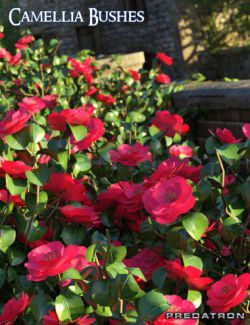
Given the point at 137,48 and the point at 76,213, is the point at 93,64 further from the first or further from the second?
the point at 137,48

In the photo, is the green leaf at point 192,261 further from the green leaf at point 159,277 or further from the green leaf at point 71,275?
the green leaf at point 71,275

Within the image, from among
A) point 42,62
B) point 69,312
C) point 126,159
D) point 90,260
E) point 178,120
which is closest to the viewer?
point 69,312

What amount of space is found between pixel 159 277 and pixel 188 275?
0.05m

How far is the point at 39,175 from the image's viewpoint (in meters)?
1.22

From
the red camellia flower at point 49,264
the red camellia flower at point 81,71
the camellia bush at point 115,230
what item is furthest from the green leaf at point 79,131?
the red camellia flower at point 81,71

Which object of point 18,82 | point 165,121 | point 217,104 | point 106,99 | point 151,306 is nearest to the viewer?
point 151,306

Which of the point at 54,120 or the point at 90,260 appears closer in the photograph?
the point at 90,260

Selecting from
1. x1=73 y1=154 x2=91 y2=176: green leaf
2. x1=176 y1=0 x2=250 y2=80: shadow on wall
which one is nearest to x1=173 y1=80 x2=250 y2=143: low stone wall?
x1=73 y1=154 x2=91 y2=176: green leaf

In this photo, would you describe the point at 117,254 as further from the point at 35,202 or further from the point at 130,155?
the point at 130,155

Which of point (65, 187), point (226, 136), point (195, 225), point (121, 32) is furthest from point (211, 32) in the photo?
point (195, 225)

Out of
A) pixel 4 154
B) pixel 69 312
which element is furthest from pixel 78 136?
pixel 69 312

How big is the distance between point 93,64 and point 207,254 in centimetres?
281

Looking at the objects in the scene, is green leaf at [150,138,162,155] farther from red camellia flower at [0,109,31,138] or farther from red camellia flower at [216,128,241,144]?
red camellia flower at [0,109,31,138]

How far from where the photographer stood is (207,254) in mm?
1132
